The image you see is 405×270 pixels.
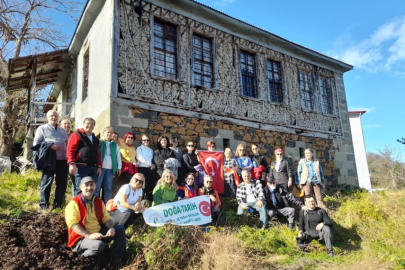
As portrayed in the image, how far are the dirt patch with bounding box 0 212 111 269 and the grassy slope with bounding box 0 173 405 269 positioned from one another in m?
0.51

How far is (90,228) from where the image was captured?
4.50 meters

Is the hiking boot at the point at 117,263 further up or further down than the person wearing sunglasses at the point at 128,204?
further down

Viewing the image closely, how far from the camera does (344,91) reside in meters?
14.0

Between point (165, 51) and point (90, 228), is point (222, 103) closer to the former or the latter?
point (165, 51)

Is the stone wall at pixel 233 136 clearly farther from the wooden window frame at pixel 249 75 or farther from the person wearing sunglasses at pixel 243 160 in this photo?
the person wearing sunglasses at pixel 243 160

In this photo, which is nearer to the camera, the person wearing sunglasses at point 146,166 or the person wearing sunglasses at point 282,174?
the person wearing sunglasses at point 146,166

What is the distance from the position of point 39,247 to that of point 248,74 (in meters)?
8.58

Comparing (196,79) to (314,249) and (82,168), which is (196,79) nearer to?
(82,168)

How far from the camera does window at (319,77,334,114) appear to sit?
43.5 feet

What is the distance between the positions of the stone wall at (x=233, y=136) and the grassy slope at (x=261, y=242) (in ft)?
7.76

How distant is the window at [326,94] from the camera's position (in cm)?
1325

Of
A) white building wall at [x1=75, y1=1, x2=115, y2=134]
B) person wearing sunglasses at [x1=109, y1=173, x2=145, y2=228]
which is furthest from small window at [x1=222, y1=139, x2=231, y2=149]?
person wearing sunglasses at [x1=109, y1=173, x2=145, y2=228]

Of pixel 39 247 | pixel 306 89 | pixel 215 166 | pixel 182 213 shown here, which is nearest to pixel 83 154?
pixel 39 247

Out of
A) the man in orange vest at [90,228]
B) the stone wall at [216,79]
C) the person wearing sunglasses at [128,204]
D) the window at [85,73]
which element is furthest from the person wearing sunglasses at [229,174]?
the window at [85,73]
